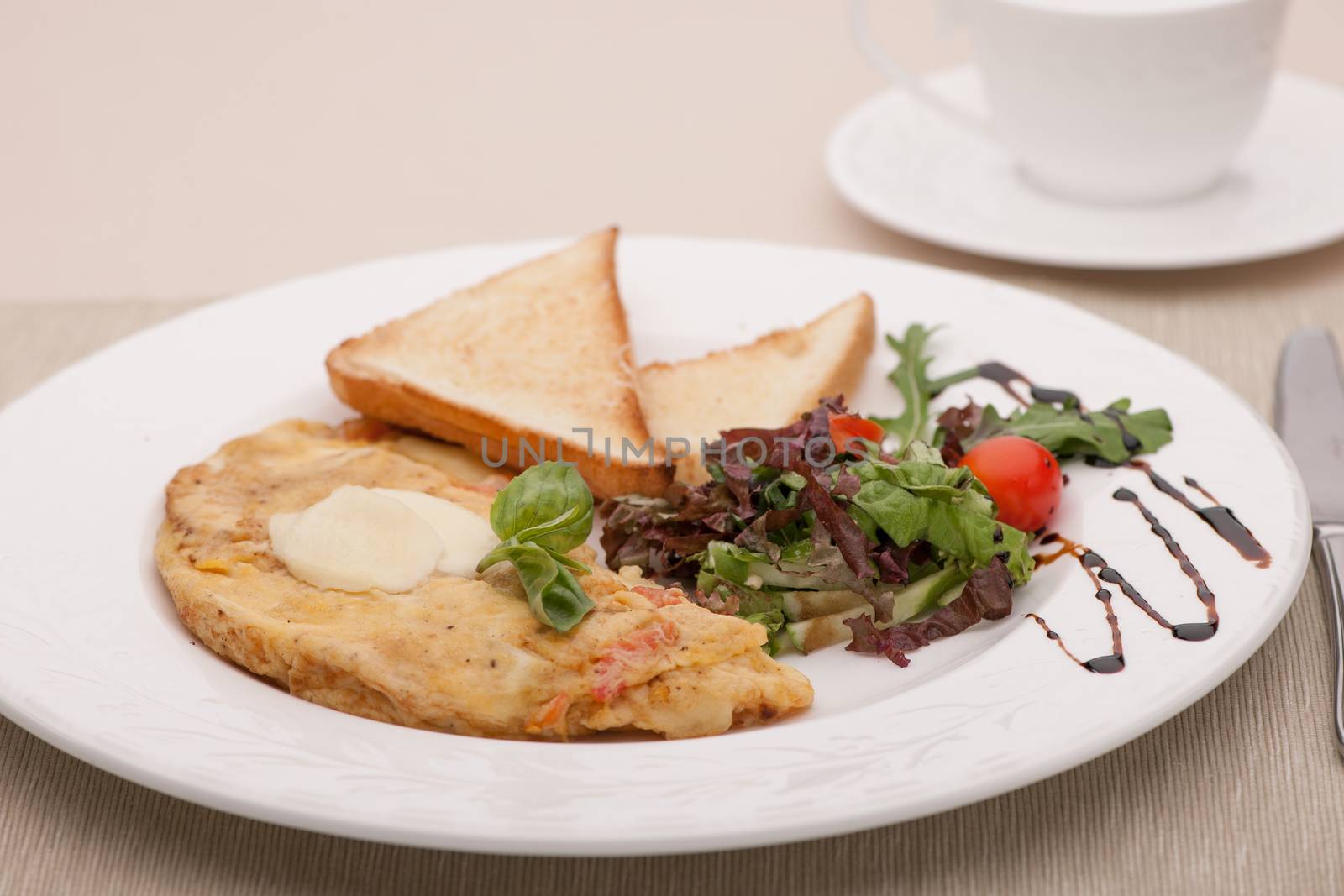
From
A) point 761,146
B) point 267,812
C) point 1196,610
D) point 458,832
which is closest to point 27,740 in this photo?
point 267,812

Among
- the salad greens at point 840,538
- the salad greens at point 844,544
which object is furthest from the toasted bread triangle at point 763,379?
the salad greens at point 844,544

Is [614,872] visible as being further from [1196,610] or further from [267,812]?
[1196,610]

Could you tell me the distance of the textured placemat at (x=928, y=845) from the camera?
7.92 feet

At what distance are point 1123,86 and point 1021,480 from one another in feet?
7.45

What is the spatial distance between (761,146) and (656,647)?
427 centimetres

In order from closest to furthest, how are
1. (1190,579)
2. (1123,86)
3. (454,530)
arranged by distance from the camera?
(1190,579) → (454,530) → (1123,86)

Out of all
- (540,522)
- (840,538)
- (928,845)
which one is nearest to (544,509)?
(540,522)

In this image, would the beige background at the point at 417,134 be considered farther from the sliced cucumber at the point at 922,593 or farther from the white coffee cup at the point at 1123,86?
the sliced cucumber at the point at 922,593

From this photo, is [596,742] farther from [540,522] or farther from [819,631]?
[819,631]

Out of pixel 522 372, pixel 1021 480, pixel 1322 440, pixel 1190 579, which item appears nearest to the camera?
pixel 1190 579

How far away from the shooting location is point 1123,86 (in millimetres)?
4770

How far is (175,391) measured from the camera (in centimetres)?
389

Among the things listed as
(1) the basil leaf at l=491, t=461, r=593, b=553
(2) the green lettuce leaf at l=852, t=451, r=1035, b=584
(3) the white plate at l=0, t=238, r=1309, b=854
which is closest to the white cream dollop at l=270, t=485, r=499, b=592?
(1) the basil leaf at l=491, t=461, r=593, b=553

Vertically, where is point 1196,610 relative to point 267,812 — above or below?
below
